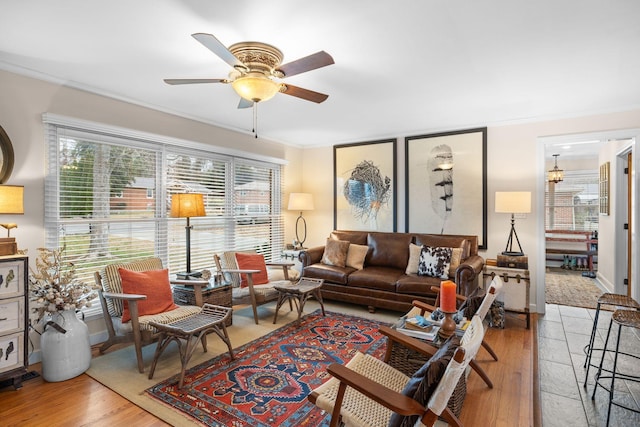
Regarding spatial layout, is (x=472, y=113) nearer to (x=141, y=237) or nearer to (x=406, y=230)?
(x=406, y=230)

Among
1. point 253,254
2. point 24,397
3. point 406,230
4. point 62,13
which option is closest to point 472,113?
point 406,230

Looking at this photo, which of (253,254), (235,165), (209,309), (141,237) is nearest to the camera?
(209,309)

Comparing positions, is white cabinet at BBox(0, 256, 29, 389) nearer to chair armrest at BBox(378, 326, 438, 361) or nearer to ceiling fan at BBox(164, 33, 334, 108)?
ceiling fan at BBox(164, 33, 334, 108)

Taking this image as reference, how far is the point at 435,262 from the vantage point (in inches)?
165

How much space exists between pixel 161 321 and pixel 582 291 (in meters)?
6.07

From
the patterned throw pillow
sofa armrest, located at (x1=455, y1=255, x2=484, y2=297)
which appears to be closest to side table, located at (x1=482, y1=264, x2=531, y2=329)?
sofa armrest, located at (x1=455, y1=255, x2=484, y2=297)

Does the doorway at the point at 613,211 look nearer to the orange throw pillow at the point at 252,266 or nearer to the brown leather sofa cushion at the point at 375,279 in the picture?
the brown leather sofa cushion at the point at 375,279

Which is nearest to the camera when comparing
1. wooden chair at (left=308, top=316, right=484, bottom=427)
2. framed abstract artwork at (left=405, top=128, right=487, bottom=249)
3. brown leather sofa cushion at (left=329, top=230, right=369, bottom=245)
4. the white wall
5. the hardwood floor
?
wooden chair at (left=308, top=316, right=484, bottom=427)

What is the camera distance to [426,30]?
7.25 ft

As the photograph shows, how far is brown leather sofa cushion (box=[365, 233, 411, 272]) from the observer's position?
15.6ft

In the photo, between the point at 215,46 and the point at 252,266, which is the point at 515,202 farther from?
the point at 215,46

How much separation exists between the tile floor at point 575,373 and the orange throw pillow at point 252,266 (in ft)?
9.98

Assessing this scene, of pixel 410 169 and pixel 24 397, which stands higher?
pixel 410 169

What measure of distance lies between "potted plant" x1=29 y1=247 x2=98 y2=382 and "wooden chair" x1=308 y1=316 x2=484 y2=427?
2164 mm
